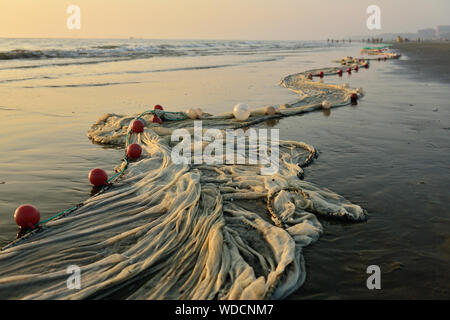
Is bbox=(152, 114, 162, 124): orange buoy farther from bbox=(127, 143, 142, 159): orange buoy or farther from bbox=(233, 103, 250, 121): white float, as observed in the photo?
bbox=(127, 143, 142, 159): orange buoy

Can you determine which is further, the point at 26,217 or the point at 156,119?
the point at 156,119

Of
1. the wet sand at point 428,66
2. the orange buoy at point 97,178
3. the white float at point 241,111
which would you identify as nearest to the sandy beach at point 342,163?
the orange buoy at point 97,178

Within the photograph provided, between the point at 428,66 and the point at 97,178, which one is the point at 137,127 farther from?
the point at 428,66

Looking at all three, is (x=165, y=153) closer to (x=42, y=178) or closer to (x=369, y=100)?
(x=42, y=178)

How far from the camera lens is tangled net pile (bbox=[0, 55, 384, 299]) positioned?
3014 millimetres

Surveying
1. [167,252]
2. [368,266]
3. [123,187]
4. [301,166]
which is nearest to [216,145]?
[301,166]

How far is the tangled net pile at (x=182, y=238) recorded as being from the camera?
301cm

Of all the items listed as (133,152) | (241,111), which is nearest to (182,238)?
(133,152)

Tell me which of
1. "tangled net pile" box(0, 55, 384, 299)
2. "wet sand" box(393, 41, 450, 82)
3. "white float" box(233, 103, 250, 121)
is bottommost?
"tangled net pile" box(0, 55, 384, 299)

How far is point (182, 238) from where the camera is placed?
3713 millimetres

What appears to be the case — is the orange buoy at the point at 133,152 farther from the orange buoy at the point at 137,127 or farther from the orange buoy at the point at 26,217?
the orange buoy at the point at 26,217

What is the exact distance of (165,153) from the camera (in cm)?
637

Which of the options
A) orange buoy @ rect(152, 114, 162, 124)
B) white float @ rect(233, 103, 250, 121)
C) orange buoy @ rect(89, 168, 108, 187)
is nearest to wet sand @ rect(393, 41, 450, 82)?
white float @ rect(233, 103, 250, 121)

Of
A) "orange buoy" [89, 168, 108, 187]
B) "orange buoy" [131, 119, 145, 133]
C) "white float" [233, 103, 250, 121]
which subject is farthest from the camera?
"white float" [233, 103, 250, 121]
